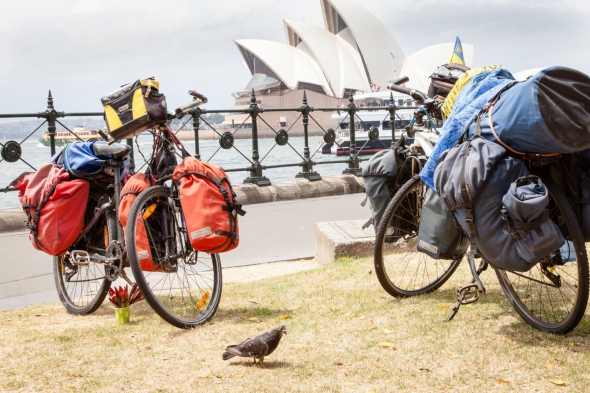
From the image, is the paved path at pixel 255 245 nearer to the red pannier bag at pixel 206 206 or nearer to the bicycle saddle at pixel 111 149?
the bicycle saddle at pixel 111 149

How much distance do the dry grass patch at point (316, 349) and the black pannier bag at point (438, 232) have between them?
1.20 feet

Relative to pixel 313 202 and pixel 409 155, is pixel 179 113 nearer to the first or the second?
pixel 409 155

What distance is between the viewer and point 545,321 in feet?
11.4

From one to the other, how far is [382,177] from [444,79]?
712mm

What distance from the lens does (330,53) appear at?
4859 cm

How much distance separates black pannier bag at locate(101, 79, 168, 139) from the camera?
4023 mm

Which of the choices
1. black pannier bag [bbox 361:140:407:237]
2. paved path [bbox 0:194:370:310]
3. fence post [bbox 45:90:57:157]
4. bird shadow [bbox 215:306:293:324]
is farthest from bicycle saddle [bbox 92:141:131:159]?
fence post [bbox 45:90:57:157]

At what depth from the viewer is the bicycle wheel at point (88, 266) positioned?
4281 mm

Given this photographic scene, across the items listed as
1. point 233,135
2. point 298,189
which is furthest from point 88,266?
point 233,135

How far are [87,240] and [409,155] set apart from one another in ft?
6.65

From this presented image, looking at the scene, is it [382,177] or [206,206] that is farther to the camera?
[382,177]

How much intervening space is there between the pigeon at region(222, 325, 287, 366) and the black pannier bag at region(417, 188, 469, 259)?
1.00 meters

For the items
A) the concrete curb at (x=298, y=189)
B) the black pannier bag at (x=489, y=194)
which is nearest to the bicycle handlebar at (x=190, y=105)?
the black pannier bag at (x=489, y=194)

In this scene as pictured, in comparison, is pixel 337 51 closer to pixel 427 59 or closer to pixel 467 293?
pixel 427 59
